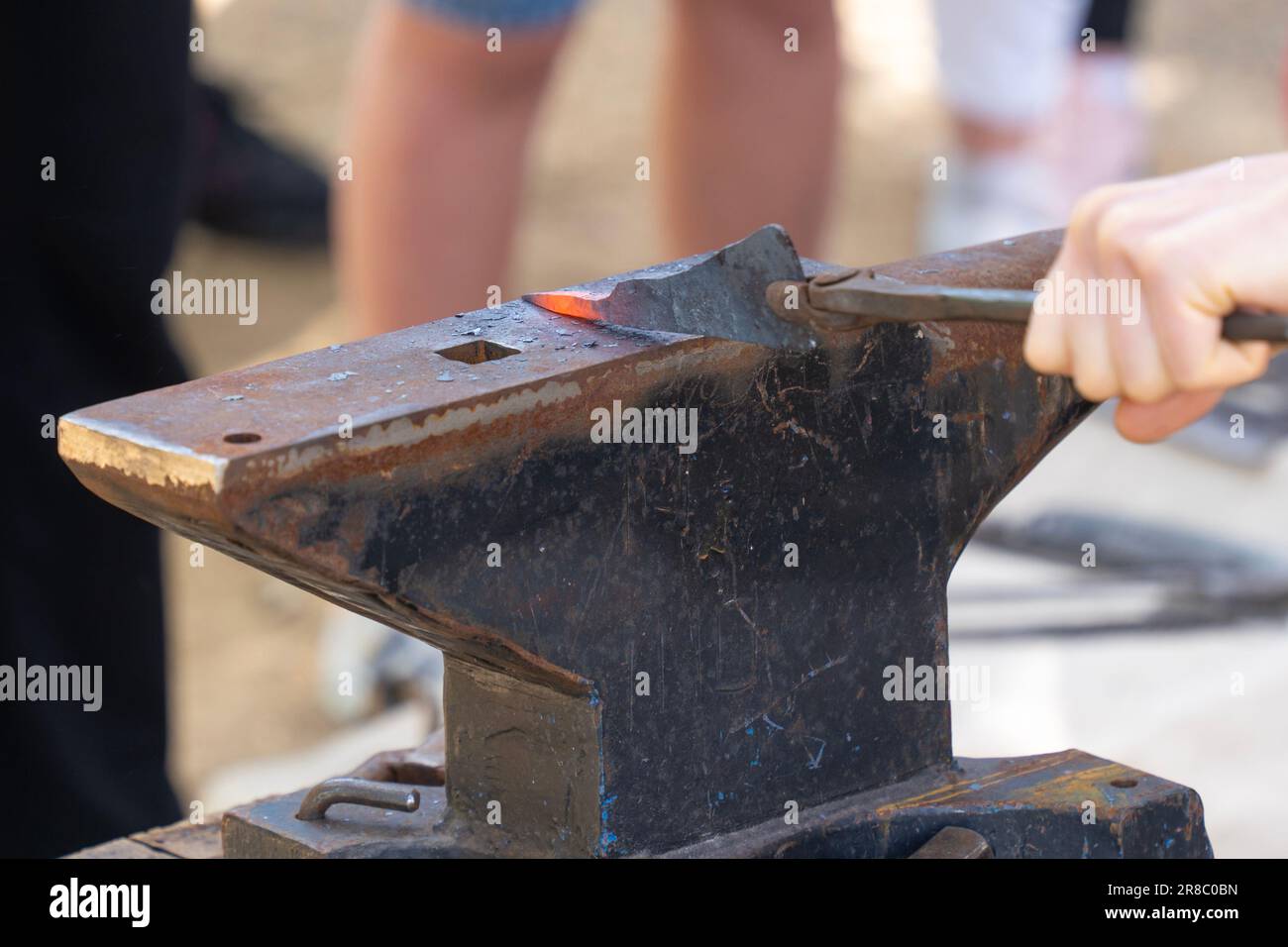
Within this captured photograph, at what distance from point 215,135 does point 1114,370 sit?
359 centimetres

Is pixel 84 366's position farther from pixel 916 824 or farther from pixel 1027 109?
pixel 1027 109

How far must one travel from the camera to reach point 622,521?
40.2 inches

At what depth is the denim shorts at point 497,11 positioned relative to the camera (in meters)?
2.37

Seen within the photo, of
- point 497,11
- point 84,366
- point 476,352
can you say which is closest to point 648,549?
point 476,352

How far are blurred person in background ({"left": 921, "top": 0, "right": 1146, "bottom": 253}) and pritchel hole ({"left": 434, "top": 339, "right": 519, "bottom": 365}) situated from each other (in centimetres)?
279

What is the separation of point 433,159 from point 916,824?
61.2 inches

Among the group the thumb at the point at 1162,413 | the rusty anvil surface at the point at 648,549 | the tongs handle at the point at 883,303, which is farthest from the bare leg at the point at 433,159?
the thumb at the point at 1162,413

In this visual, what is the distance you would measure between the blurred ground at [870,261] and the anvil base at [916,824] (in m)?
0.89

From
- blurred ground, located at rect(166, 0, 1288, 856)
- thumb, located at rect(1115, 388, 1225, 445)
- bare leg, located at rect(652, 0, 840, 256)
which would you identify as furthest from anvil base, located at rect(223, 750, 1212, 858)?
bare leg, located at rect(652, 0, 840, 256)

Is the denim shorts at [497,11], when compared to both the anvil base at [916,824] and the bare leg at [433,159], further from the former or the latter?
the anvil base at [916,824]

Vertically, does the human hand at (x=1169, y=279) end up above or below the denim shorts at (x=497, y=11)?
below

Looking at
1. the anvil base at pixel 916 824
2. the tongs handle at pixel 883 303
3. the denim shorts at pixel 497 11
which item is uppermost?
the denim shorts at pixel 497 11

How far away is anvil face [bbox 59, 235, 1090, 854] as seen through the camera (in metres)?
0.94

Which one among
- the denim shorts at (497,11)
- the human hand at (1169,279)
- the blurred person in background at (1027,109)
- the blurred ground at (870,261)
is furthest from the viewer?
the blurred person in background at (1027,109)
